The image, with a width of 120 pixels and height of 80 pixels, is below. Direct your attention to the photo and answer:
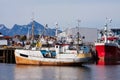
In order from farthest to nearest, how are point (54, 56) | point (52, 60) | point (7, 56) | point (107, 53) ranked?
point (7, 56), point (107, 53), point (54, 56), point (52, 60)

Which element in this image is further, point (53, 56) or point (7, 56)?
point (7, 56)

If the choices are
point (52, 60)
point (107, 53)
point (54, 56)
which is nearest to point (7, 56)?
point (107, 53)

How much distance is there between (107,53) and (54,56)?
1960 cm

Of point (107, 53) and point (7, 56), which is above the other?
point (107, 53)

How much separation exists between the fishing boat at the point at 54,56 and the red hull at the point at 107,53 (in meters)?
16.6

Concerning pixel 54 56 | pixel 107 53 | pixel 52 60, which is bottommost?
pixel 52 60

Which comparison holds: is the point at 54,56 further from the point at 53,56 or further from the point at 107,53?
the point at 107,53

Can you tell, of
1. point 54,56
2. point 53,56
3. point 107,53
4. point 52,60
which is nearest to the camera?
point 52,60

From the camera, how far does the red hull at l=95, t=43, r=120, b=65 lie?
9419 centimetres

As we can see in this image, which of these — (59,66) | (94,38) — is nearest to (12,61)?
(59,66)

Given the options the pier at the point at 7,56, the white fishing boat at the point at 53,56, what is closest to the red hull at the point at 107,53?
the pier at the point at 7,56

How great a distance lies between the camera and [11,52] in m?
94.8

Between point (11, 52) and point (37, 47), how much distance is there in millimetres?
15687

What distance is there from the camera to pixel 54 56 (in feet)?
254
